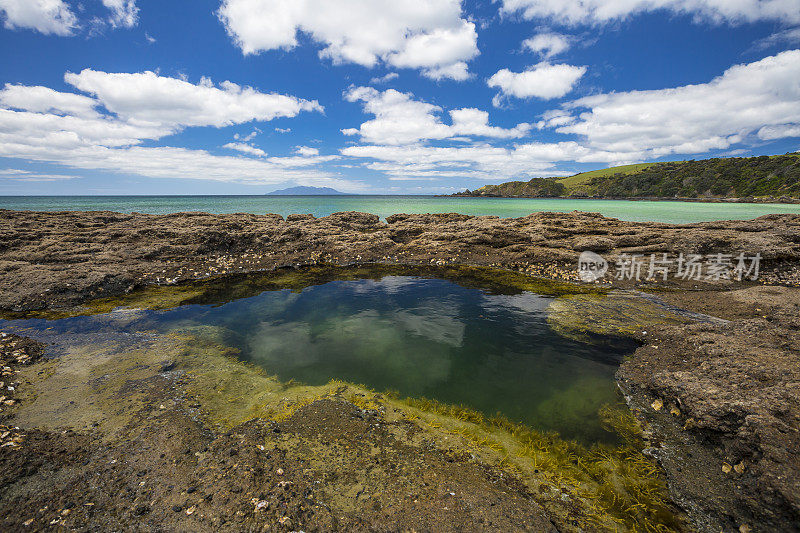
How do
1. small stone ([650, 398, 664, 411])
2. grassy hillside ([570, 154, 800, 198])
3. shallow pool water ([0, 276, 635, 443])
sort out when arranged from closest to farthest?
1. small stone ([650, 398, 664, 411])
2. shallow pool water ([0, 276, 635, 443])
3. grassy hillside ([570, 154, 800, 198])

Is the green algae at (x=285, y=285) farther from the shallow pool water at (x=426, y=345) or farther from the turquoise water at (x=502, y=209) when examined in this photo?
the turquoise water at (x=502, y=209)

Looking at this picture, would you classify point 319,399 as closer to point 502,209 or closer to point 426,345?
point 426,345

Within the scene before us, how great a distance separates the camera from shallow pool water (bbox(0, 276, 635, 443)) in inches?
328

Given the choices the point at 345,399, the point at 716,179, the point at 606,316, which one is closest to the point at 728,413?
the point at 606,316

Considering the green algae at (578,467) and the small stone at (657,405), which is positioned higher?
the small stone at (657,405)

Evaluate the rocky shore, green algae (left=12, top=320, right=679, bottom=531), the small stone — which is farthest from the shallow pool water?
the rocky shore

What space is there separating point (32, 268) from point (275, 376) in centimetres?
1922

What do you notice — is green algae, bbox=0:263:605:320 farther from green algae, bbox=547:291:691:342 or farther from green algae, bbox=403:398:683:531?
green algae, bbox=403:398:683:531

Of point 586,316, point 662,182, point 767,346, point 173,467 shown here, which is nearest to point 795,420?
point 767,346

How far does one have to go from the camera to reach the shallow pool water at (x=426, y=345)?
8.34 m

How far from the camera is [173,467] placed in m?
5.57

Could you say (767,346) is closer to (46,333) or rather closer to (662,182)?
(46,333)

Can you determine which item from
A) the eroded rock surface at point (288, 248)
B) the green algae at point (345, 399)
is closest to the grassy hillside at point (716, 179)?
the eroded rock surface at point (288, 248)

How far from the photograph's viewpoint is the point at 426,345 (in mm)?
11203
